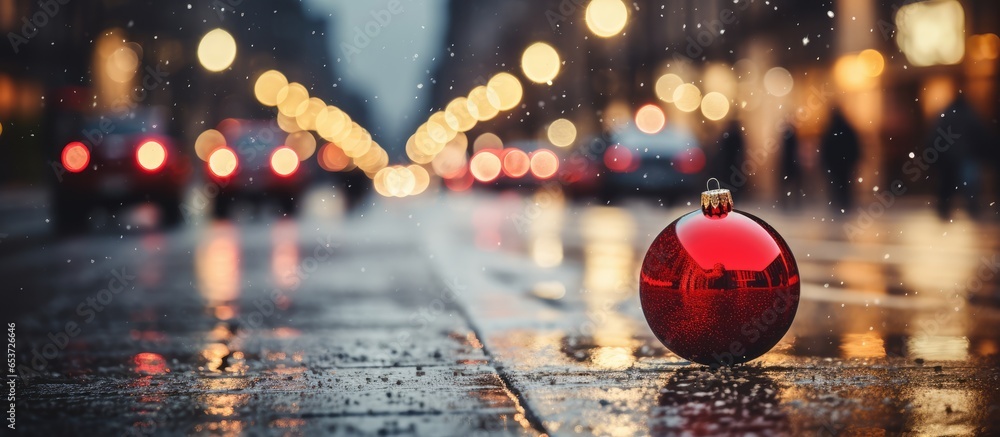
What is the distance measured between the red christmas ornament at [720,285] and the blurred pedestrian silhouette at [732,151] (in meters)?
23.2

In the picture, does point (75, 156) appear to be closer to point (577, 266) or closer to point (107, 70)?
point (577, 266)

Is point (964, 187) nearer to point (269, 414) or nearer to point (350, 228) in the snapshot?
point (350, 228)

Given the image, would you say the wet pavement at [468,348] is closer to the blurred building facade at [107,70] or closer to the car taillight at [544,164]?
the blurred building facade at [107,70]

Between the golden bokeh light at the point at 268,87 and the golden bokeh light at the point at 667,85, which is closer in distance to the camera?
the golden bokeh light at the point at 667,85

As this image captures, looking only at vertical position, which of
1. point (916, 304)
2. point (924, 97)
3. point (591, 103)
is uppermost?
point (591, 103)

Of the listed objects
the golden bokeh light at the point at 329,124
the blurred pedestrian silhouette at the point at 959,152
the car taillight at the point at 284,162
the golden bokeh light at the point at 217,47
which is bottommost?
the blurred pedestrian silhouette at the point at 959,152

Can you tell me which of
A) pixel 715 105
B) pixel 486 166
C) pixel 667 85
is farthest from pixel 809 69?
pixel 486 166

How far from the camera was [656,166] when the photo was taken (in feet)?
84.3

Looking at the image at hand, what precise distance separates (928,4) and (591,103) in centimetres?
3679

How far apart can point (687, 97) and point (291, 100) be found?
73783 millimetres

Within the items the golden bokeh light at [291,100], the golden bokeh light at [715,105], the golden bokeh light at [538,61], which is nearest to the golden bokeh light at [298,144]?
the golden bokeh light at [715,105]

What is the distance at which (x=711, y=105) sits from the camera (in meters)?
41.6

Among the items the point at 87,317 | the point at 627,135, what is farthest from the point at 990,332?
the point at 627,135

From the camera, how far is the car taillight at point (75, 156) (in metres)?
19.8
